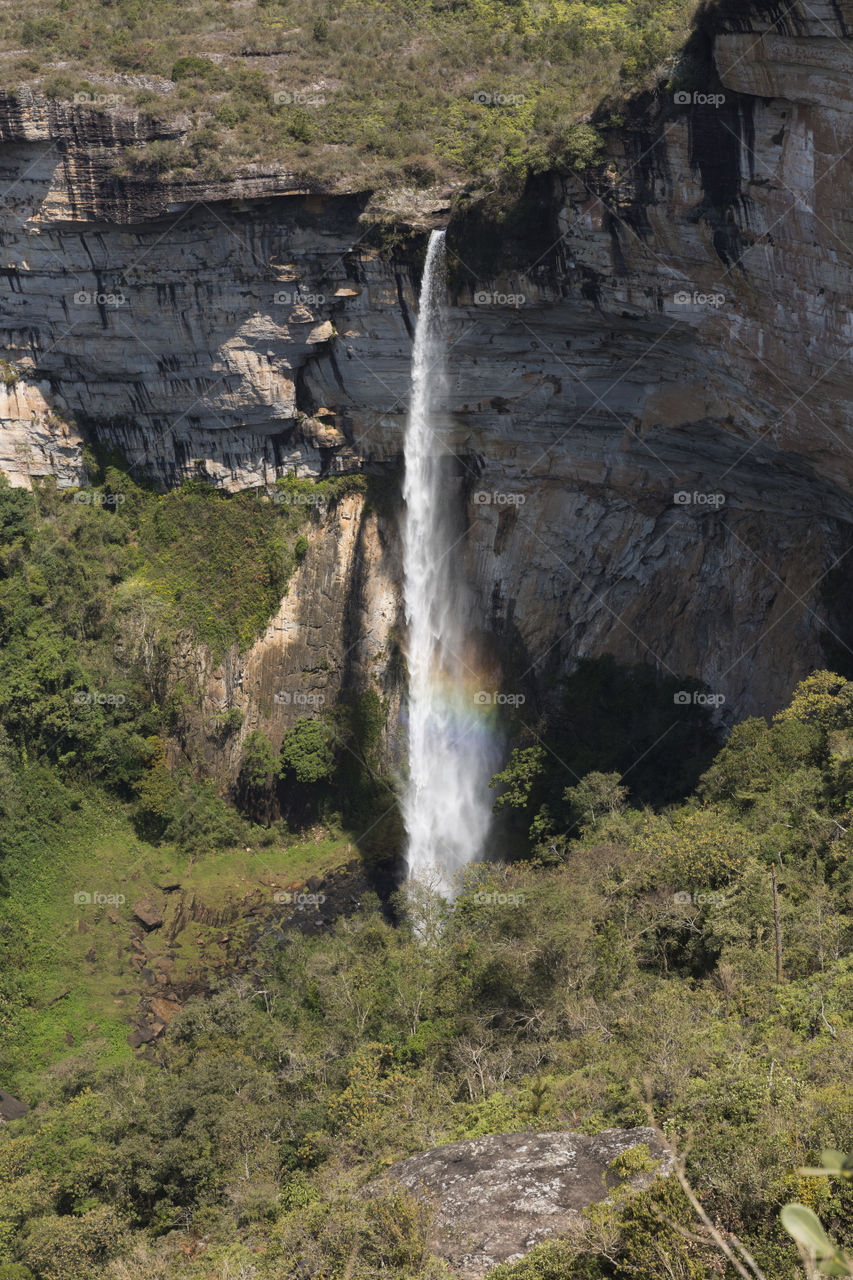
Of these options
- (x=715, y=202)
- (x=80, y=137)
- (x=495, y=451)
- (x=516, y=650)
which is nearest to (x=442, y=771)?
(x=516, y=650)

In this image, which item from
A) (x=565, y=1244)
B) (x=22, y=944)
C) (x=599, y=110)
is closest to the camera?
(x=565, y=1244)

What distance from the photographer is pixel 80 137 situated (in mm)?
32219

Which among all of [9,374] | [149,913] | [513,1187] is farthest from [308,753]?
[513,1187]

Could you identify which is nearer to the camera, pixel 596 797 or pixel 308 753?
pixel 596 797

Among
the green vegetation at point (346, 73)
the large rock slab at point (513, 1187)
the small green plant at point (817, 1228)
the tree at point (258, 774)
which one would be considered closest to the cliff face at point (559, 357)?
the tree at point (258, 774)

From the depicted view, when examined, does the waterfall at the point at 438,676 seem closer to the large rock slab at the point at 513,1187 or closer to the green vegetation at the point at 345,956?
the green vegetation at the point at 345,956

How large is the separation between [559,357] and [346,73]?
13066mm

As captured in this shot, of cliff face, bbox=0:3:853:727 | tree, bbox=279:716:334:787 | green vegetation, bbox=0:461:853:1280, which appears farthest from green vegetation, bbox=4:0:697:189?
tree, bbox=279:716:334:787

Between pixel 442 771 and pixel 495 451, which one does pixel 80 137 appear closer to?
pixel 495 451

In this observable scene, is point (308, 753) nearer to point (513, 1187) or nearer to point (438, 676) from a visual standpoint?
point (438, 676)

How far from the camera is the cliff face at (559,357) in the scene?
21.2 metres

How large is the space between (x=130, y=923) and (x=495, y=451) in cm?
1718

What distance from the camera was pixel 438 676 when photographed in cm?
3406

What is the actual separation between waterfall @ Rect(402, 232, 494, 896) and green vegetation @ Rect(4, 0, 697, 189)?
22.0ft
